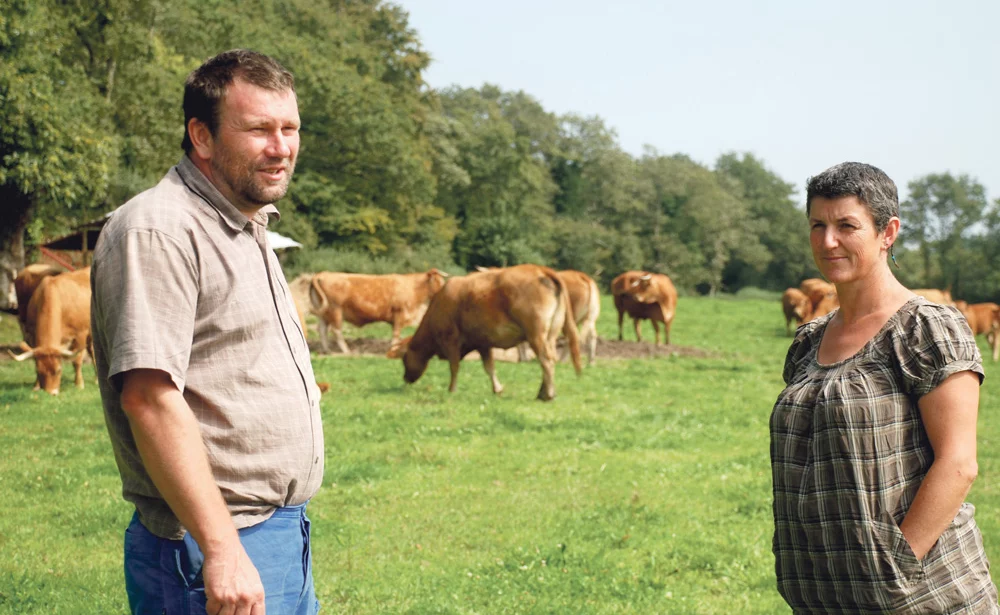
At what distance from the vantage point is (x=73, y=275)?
1334cm

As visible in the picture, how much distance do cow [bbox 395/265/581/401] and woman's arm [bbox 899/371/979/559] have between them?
10.3 m

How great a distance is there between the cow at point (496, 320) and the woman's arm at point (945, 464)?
1028cm

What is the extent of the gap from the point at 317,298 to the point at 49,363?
28.5 ft

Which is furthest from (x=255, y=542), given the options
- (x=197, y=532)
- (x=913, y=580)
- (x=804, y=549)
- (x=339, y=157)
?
(x=339, y=157)

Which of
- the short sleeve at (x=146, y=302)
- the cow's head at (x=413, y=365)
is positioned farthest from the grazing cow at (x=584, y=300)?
the short sleeve at (x=146, y=302)

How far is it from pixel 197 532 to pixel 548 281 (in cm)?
1106

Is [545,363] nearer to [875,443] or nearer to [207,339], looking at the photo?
[875,443]

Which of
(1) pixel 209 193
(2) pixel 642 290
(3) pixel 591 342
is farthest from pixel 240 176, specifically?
(2) pixel 642 290

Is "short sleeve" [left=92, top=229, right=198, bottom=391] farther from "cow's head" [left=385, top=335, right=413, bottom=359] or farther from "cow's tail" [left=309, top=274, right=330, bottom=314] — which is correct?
"cow's tail" [left=309, top=274, right=330, bottom=314]

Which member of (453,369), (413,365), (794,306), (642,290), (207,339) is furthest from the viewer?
(794,306)

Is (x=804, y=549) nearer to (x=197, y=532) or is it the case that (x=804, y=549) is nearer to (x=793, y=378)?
(x=793, y=378)

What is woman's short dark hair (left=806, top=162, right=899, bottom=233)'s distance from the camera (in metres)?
3.00

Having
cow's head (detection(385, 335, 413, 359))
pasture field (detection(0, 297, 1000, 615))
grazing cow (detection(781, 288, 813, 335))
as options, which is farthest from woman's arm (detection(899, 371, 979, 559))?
grazing cow (detection(781, 288, 813, 335))

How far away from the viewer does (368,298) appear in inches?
830
